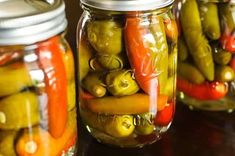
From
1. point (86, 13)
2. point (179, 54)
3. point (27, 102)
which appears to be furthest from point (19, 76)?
point (179, 54)

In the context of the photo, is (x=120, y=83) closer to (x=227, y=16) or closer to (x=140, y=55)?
(x=140, y=55)

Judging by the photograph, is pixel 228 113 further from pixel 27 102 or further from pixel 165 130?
pixel 27 102

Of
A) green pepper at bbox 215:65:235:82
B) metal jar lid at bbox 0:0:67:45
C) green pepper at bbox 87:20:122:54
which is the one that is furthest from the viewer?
green pepper at bbox 215:65:235:82

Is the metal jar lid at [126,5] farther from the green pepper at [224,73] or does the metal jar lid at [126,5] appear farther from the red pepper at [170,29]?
the green pepper at [224,73]

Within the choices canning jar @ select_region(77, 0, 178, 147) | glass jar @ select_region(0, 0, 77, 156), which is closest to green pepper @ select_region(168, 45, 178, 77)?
canning jar @ select_region(77, 0, 178, 147)

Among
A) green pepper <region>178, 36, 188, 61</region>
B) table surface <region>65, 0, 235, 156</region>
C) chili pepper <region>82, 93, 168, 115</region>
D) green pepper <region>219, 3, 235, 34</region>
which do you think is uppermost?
green pepper <region>219, 3, 235, 34</region>

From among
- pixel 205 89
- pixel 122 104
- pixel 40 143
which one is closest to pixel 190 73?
pixel 205 89

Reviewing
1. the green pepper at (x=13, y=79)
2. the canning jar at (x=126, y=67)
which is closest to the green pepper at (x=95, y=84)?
the canning jar at (x=126, y=67)

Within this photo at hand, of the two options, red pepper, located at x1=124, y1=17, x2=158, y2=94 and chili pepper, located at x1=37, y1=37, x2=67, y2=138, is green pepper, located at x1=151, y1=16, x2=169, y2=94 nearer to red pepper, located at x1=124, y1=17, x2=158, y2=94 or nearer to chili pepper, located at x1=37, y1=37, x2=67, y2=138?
red pepper, located at x1=124, y1=17, x2=158, y2=94

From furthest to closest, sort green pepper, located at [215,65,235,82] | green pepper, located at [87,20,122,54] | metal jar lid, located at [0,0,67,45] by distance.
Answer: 1. green pepper, located at [215,65,235,82]
2. green pepper, located at [87,20,122,54]
3. metal jar lid, located at [0,0,67,45]
